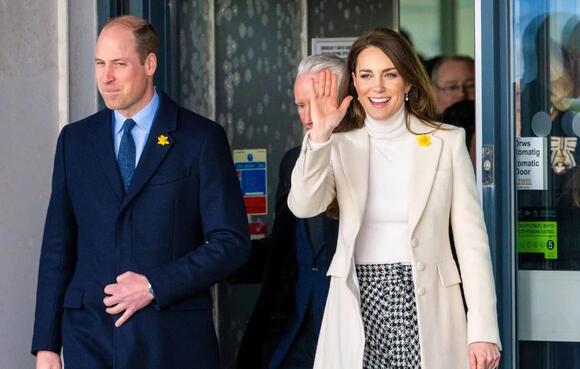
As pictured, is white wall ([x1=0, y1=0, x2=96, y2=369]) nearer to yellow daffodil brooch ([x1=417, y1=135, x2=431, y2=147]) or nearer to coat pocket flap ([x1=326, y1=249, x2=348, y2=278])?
coat pocket flap ([x1=326, y1=249, x2=348, y2=278])

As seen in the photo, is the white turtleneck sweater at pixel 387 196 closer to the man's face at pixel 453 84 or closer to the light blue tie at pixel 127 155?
the light blue tie at pixel 127 155

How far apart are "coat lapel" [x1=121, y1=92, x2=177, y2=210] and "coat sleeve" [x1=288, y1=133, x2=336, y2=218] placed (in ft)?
1.57

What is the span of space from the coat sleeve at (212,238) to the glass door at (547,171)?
1487mm

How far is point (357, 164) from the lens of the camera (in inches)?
152

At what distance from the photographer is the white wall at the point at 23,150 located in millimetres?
4668

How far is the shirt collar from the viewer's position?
4.04 m

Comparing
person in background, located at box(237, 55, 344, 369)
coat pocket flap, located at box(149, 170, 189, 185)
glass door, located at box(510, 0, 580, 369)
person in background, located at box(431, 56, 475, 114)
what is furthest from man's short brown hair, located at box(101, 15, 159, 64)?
person in background, located at box(431, 56, 475, 114)

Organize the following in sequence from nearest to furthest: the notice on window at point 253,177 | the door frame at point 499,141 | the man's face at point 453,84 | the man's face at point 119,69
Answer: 1. the man's face at point 119,69
2. the door frame at point 499,141
3. the notice on window at point 253,177
4. the man's face at point 453,84

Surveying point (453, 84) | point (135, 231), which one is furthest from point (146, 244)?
point (453, 84)

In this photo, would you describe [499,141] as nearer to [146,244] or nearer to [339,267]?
[339,267]

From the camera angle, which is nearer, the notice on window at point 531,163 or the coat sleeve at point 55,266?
the coat sleeve at point 55,266

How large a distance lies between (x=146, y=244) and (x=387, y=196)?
771 mm

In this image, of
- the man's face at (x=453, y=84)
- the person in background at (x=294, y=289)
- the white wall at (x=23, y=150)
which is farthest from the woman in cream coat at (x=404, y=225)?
the man's face at (x=453, y=84)

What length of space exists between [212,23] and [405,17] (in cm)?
144
